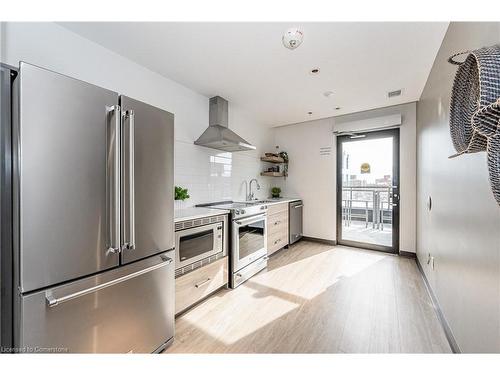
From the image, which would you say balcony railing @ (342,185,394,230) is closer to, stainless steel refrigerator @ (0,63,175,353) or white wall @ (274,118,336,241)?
white wall @ (274,118,336,241)

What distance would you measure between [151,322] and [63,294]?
0.62m

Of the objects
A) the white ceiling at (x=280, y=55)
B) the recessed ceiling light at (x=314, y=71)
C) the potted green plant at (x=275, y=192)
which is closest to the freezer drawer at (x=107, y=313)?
the white ceiling at (x=280, y=55)

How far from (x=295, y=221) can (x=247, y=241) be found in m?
1.70

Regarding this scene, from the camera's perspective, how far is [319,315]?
6.44 feet

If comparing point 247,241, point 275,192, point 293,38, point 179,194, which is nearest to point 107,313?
point 179,194

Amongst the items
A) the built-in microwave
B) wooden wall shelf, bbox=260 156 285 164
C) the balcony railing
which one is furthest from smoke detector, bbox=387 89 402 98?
the built-in microwave

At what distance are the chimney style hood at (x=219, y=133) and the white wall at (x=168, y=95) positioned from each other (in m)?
0.11

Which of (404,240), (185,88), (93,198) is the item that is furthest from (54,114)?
(404,240)

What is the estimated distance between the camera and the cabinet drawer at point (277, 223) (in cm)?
337

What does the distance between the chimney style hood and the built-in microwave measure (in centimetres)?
112

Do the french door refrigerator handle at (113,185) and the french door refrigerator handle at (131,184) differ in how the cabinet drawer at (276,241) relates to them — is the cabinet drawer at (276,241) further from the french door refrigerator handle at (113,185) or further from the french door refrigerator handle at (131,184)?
the french door refrigerator handle at (113,185)

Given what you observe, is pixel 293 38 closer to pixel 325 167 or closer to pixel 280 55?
pixel 280 55
